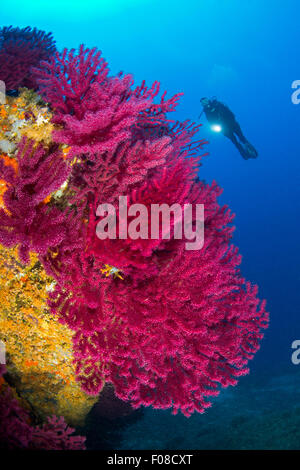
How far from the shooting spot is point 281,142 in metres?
103

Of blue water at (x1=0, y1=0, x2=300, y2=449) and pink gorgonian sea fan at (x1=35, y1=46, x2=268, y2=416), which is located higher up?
blue water at (x1=0, y1=0, x2=300, y2=449)

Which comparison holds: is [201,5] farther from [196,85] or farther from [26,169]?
[26,169]

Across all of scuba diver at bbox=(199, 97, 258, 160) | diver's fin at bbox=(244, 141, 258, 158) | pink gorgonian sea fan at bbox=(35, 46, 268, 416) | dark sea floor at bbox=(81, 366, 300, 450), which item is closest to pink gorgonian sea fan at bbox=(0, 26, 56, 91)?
pink gorgonian sea fan at bbox=(35, 46, 268, 416)

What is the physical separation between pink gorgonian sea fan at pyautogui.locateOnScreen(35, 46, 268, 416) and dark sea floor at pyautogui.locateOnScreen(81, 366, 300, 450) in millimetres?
2569

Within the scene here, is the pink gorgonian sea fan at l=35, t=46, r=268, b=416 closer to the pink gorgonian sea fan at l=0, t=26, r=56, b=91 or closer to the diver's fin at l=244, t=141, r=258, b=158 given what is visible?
the pink gorgonian sea fan at l=0, t=26, r=56, b=91

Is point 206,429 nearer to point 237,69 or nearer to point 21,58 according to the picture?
point 21,58

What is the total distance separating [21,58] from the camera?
14.0 feet

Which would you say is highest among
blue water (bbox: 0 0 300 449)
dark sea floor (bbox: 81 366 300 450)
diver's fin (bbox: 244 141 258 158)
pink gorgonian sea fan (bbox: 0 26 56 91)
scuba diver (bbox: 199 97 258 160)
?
blue water (bbox: 0 0 300 449)

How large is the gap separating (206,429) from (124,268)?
5947 mm

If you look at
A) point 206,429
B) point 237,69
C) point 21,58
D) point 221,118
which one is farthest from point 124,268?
point 237,69

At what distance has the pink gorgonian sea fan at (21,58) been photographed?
3900mm

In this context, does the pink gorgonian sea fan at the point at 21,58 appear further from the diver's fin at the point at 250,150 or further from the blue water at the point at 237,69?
the blue water at the point at 237,69

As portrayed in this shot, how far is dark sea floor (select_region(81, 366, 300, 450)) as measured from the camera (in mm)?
5195
